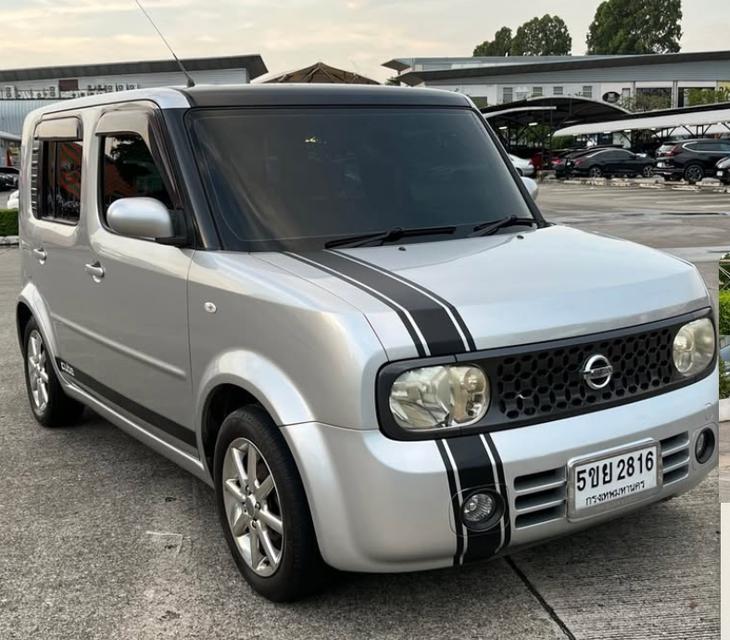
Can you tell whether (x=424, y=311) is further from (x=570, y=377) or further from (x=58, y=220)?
(x=58, y=220)

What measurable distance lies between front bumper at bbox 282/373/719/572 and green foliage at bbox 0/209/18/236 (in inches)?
688

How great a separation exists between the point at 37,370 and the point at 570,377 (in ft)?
12.1

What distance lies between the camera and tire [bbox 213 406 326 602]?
9.62 feet

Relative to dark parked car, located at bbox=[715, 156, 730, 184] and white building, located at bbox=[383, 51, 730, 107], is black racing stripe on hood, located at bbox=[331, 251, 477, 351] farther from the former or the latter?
white building, located at bbox=[383, 51, 730, 107]

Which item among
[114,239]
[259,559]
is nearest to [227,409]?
[259,559]

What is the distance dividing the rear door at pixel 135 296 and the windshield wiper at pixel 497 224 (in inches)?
47.8

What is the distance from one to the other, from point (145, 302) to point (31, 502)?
1222mm

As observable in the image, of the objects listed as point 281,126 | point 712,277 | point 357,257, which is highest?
point 281,126

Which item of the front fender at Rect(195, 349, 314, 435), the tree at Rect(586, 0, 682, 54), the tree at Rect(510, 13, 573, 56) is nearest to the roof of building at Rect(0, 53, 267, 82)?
the tree at Rect(586, 0, 682, 54)

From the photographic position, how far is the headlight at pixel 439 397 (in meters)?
2.74

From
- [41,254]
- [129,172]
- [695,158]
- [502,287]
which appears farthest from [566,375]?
[695,158]

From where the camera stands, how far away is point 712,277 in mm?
10844

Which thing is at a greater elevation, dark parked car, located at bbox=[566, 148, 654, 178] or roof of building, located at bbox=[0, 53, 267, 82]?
roof of building, located at bbox=[0, 53, 267, 82]

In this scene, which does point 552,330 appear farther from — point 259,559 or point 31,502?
point 31,502
